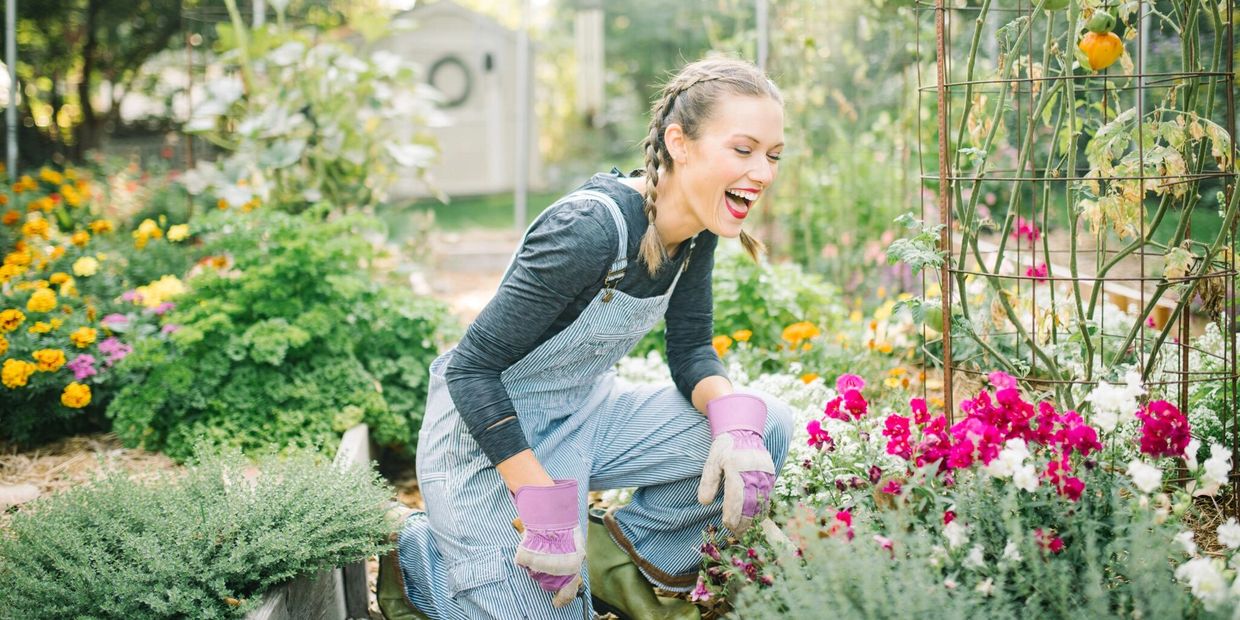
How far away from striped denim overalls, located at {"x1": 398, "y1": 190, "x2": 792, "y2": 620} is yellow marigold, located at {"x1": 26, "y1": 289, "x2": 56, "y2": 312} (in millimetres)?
1490

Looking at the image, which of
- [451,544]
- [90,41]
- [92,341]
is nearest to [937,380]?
[451,544]

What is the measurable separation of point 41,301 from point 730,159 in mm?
2167

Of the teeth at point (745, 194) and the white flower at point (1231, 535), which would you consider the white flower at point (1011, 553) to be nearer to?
the white flower at point (1231, 535)

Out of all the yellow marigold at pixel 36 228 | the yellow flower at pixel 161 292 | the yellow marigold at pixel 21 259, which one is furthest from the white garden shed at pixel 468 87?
the yellow flower at pixel 161 292

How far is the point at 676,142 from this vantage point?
1905 millimetres

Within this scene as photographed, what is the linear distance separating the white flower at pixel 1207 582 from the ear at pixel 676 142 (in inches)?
42.1

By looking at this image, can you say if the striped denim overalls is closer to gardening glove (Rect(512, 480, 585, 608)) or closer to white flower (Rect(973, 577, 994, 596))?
gardening glove (Rect(512, 480, 585, 608))

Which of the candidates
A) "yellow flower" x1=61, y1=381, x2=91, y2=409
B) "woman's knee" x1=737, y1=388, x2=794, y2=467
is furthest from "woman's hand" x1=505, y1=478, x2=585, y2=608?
"yellow flower" x1=61, y1=381, x2=91, y2=409

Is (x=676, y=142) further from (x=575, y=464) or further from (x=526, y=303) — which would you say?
(x=575, y=464)

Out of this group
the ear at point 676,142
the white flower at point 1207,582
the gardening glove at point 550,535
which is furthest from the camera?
the ear at point 676,142

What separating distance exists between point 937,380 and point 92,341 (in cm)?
266

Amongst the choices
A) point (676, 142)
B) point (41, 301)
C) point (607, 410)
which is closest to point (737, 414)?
point (607, 410)

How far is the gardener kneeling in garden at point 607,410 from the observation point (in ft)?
5.97

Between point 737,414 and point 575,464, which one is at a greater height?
point 737,414
